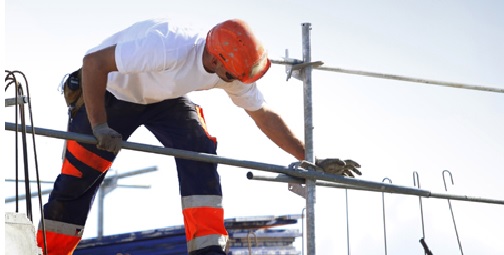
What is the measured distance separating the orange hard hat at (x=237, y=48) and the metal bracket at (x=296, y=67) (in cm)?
42

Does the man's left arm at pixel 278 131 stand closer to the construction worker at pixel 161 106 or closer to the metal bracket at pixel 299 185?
the construction worker at pixel 161 106

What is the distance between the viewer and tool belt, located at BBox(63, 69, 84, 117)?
233 inches

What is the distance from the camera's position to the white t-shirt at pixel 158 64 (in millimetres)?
5434

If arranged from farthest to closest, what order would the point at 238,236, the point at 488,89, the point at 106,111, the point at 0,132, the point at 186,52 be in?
the point at 238,236
the point at 488,89
the point at 106,111
the point at 186,52
the point at 0,132

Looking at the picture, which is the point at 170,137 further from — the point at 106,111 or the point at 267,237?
the point at 267,237

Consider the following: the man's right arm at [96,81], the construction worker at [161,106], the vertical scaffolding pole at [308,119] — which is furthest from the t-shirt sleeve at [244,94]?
the man's right arm at [96,81]

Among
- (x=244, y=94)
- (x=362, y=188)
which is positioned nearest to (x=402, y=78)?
(x=362, y=188)

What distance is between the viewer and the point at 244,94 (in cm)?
616

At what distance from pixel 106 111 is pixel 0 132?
7.37 ft

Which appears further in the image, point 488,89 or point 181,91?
point 488,89

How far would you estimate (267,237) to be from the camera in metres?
10.1

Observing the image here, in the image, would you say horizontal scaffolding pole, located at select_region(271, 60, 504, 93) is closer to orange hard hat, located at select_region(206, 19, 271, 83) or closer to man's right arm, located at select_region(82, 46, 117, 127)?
orange hard hat, located at select_region(206, 19, 271, 83)

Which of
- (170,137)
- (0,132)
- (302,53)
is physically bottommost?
(0,132)

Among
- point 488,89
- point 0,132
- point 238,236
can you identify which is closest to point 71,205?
point 0,132
